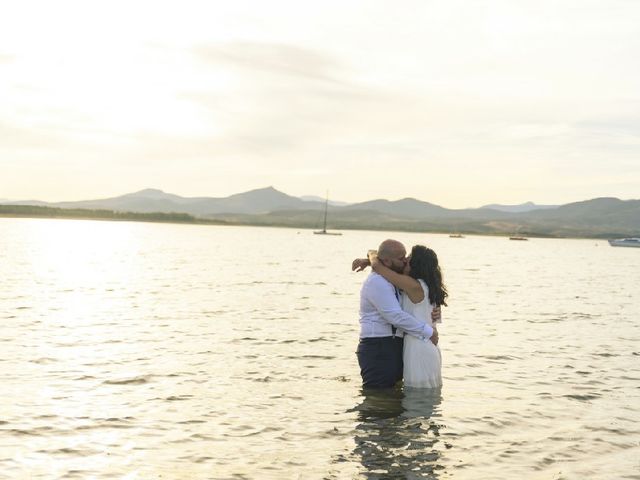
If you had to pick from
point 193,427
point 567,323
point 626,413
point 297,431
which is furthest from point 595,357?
point 193,427

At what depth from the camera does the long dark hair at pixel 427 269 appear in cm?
1275

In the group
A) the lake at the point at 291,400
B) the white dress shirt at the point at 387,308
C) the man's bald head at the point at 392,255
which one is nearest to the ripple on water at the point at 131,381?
the lake at the point at 291,400

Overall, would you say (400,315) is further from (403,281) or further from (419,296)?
(403,281)

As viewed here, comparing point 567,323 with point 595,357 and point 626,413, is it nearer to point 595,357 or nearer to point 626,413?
point 595,357

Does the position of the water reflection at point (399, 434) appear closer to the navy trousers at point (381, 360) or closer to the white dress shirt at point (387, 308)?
the navy trousers at point (381, 360)

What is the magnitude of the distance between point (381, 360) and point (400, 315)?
1.28 m

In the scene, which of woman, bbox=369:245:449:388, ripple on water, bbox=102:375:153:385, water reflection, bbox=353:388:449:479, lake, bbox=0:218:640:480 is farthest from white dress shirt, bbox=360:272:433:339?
ripple on water, bbox=102:375:153:385

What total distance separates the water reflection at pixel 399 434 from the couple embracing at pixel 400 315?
0.35 meters

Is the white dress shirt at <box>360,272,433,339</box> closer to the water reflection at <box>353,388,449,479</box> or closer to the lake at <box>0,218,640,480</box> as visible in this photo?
the water reflection at <box>353,388,449,479</box>

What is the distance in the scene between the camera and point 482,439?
38.1 feet

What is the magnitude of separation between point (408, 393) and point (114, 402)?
5.83m

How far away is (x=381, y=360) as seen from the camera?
1334 cm

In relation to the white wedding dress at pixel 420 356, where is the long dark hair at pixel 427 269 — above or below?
above

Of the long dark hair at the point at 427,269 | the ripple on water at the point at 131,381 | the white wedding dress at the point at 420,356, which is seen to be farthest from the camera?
the ripple on water at the point at 131,381
